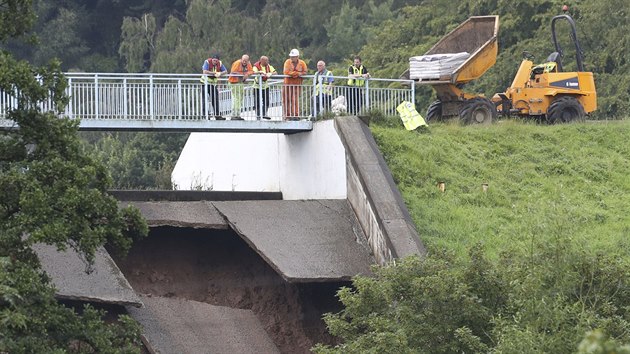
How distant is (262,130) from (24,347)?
418 inches

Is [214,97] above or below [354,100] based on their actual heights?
above

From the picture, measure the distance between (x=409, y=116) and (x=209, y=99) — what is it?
12.8 feet

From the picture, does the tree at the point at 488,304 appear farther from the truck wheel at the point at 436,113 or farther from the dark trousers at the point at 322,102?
the truck wheel at the point at 436,113

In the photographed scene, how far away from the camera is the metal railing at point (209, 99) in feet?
92.2

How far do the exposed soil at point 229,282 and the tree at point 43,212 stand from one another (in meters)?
5.94

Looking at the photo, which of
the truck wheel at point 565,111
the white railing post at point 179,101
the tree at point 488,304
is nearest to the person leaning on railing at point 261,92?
the white railing post at point 179,101

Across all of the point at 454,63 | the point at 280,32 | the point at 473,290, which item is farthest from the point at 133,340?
the point at 280,32

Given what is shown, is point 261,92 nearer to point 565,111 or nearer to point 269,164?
point 269,164

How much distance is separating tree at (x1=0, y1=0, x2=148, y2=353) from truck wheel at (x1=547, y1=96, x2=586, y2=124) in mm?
14086

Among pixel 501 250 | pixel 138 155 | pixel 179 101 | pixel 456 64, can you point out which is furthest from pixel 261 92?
pixel 138 155

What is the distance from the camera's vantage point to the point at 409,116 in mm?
30359

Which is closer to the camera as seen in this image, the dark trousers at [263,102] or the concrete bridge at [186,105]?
the concrete bridge at [186,105]

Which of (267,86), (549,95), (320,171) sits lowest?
(320,171)

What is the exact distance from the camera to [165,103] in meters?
28.8
